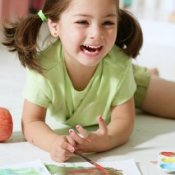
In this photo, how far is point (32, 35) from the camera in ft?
3.91

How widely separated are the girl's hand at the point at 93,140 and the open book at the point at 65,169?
0.15 feet

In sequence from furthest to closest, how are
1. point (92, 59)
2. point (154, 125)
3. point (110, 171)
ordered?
point (154, 125)
point (92, 59)
point (110, 171)

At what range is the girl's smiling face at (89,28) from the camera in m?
1.08

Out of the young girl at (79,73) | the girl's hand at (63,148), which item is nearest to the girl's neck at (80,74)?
the young girl at (79,73)

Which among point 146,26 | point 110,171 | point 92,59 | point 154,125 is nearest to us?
point 110,171

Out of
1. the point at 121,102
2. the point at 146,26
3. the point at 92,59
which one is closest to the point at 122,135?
the point at 121,102

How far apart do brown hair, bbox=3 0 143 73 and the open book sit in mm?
256

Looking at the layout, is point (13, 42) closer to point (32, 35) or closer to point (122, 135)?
point (32, 35)

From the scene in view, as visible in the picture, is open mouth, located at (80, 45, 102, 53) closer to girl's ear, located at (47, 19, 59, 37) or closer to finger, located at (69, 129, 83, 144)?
girl's ear, located at (47, 19, 59, 37)

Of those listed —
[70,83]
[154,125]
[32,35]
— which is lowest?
[154,125]

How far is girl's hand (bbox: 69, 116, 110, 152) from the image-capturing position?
40.4 inches

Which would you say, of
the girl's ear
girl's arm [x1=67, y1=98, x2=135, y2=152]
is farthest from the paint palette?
the girl's ear

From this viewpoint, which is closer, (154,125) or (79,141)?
(79,141)

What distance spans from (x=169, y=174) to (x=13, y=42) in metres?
0.50
